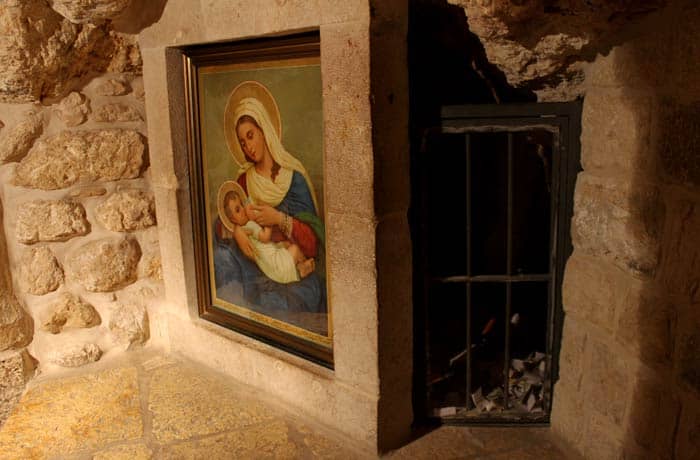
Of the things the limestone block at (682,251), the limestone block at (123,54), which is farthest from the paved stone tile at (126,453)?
the limestone block at (682,251)

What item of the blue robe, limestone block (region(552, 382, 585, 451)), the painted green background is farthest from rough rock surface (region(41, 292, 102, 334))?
limestone block (region(552, 382, 585, 451))

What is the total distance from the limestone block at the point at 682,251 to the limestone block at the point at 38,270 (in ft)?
8.56

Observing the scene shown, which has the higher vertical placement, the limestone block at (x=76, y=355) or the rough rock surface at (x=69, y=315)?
the rough rock surface at (x=69, y=315)

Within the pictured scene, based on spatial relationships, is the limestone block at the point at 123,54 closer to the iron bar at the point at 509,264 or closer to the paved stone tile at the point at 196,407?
the paved stone tile at the point at 196,407

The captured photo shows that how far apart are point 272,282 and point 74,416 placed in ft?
3.35

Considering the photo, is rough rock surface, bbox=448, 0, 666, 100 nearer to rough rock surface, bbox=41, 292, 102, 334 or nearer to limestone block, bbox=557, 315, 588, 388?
limestone block, bbox=557, 315, 588, 388

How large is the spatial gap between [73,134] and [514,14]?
6.87 feet

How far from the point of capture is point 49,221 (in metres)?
2.89

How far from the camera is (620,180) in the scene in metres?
1.96

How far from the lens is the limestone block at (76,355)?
3.01 meters

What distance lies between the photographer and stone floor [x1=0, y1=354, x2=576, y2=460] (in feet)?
7.61

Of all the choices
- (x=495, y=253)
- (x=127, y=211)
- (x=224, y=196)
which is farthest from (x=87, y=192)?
(x=495, y=253)

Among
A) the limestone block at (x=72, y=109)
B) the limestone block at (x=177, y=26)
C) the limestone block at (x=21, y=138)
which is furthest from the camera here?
the limestone block at (x=72, y=109)

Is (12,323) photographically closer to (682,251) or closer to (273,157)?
(273,157)
